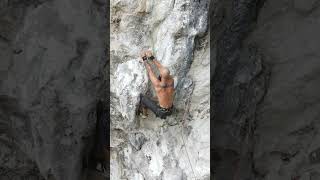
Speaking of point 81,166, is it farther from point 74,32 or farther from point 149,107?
point 149,107

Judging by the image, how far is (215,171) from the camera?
207cm

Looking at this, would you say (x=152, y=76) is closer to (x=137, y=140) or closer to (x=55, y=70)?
(x=137, y=140)

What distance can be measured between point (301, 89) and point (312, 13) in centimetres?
23

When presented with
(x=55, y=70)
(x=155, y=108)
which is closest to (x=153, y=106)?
(x=155, y=108)

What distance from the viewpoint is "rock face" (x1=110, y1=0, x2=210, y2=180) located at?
5.41 ft

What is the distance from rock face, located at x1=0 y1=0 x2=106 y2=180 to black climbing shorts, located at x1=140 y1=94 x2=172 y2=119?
0.52 meters

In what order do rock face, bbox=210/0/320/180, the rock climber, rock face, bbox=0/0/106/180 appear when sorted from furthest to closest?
rock face, bbox=0/0/106/180
rock face, bbox=210/0/320/180
the rock climber

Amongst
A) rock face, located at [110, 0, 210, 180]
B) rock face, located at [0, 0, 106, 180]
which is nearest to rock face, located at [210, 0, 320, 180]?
rock face, located at [110, 0, 210, 180]

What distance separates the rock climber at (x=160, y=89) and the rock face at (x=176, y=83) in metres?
0.01

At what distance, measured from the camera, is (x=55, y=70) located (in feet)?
7.11

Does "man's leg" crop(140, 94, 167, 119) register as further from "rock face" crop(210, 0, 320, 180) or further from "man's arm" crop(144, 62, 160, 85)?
"rock face" crop(210, 0, 320, 180)

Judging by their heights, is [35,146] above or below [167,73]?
below

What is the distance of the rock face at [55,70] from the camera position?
2166 millimetres

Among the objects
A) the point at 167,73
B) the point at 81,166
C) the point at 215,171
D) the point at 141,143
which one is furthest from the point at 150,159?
the point at 81,166
